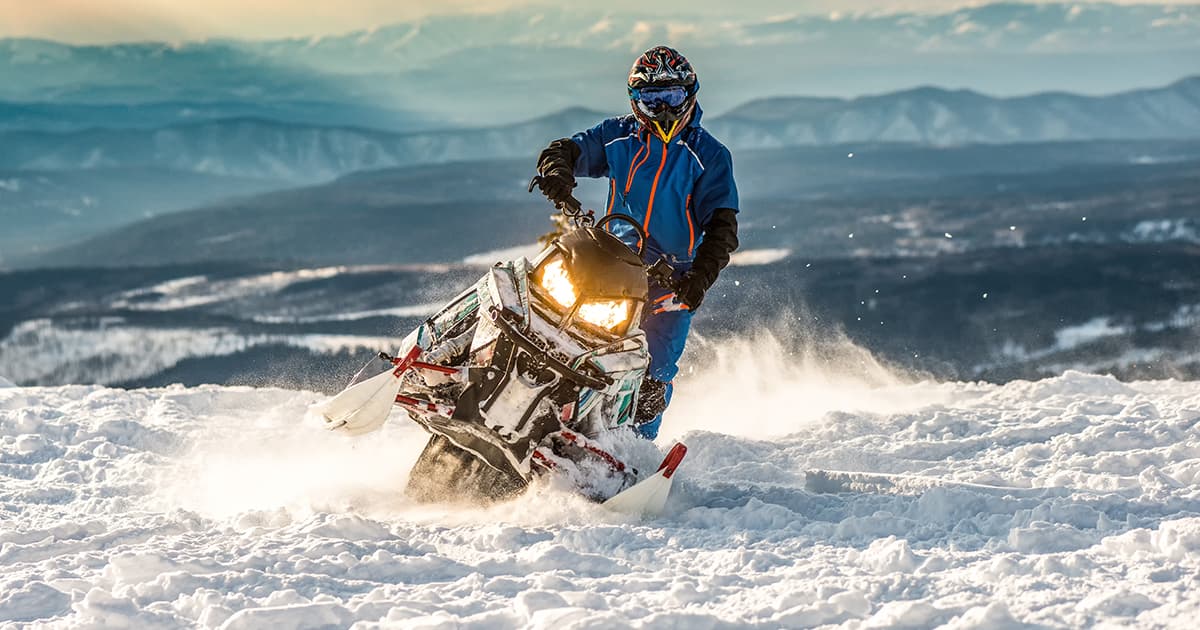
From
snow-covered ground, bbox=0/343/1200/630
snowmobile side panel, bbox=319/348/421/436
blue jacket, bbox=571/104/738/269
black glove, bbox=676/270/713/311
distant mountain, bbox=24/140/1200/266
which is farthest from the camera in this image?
distant mountain, bbox=24/140/1200/266

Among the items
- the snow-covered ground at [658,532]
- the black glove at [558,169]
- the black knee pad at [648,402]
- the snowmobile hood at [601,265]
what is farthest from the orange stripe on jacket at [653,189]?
the snow-covered ground at [658,532]

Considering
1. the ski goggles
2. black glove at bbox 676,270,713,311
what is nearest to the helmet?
the ski goggles

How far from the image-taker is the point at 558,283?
17.1ft

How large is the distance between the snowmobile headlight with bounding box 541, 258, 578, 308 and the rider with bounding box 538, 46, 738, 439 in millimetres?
637

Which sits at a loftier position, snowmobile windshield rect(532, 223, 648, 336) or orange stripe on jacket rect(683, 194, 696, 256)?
orange stripe on jacket rect(683, 194, 696, 256)

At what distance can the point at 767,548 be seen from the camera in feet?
15.6

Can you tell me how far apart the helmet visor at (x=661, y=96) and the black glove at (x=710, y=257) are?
24.2 inches

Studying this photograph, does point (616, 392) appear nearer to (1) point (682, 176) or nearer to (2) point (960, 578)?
(1) point (682, 176)

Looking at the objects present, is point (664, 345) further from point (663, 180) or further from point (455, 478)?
point (455, 478)

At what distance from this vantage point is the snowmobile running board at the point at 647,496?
524 centimetres

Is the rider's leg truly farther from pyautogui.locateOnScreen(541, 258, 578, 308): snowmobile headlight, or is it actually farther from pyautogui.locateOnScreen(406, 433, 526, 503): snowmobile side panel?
pyautogui.locateOnScreen(541, 258, 578, 308): snowmobile headlight

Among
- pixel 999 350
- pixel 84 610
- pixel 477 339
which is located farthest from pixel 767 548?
pixel 999 350

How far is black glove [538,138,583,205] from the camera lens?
5.83 metres

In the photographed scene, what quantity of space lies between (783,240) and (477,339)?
12213cm
